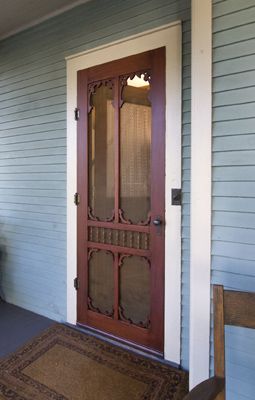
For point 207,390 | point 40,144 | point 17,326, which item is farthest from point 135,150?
point 17,326

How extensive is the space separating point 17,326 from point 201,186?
202 centimetres

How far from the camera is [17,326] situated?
7.88 feet

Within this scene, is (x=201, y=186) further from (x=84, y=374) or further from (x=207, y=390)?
(x=84, y=374)

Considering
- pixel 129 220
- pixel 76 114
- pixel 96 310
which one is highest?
pixel 76 114

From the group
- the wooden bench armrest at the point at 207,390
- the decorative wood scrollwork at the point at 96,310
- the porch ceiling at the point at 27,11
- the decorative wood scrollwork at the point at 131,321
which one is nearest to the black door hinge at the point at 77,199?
the decorative wood scrollwork at the point at 96,310

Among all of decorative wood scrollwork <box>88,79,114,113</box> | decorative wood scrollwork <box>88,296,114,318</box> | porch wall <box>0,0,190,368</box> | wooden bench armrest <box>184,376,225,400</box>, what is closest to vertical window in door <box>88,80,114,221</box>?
decorative wood scrollwork <box>88,79,114,113</box>

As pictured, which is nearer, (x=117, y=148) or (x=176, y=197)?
(x=176, y=197)

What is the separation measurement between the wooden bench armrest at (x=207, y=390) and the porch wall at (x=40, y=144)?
5.84 feet

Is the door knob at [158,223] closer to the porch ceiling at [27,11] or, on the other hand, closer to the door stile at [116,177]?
the door stile at [116,177]

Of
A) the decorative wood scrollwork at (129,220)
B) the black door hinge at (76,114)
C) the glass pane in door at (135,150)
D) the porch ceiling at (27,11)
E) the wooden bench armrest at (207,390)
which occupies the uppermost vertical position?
the porch ceiling at (27,11)

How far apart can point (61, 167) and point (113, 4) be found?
4.26 feet

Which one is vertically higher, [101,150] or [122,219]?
[101,150]

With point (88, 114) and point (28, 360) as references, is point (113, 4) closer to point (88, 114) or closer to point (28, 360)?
point (88, 114)

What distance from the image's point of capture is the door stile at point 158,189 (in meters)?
1.86
